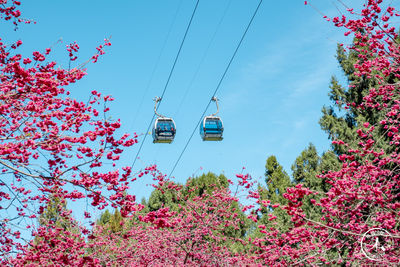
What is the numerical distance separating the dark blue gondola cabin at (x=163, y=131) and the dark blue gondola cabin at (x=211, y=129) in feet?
4.02

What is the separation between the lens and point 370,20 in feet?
21.1

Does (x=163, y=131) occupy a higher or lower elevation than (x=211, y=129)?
higher

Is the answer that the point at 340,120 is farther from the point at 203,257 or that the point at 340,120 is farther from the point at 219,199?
the point at 203,257

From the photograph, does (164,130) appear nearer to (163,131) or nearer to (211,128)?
(163,131)

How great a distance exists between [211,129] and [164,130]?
1.90 meters

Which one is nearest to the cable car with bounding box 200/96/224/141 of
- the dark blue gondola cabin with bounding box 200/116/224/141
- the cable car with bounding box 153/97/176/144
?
the dark blue gondola cabin with bounding box 200/116/224/141

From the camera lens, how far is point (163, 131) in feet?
49.5

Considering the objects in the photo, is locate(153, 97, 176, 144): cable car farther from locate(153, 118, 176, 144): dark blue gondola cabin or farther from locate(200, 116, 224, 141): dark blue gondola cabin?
locate(200, 116, 224, 141): dark blue gondola cabin

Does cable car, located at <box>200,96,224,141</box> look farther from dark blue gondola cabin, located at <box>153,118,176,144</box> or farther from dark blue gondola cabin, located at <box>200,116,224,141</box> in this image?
dark blue gondola cabin, located at <box>153,118,176,144</box>

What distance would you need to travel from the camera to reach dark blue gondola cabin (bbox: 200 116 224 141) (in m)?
15.1

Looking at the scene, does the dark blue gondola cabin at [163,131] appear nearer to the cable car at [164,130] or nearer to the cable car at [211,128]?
the cable car at [164,130]

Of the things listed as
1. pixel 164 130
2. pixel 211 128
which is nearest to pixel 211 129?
pixel 211 128

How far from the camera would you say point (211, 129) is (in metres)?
15.2

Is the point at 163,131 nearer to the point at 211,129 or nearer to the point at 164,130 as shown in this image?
the point at 164,130
